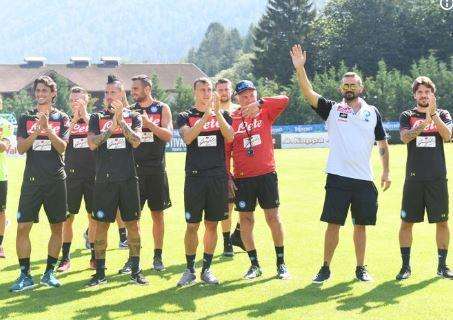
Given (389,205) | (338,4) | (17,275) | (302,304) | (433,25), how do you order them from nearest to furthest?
1. (302,304)
2. (17,275)
3. (389,205)
4. (433,25)
5. (338,4)

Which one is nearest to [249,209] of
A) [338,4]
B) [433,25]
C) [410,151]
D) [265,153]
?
[265,153]

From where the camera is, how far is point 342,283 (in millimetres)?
8297

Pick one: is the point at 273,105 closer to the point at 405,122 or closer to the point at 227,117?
the point at 227,117

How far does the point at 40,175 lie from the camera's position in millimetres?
8305

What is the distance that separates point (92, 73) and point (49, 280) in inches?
3738

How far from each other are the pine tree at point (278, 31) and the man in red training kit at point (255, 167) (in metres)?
74.4

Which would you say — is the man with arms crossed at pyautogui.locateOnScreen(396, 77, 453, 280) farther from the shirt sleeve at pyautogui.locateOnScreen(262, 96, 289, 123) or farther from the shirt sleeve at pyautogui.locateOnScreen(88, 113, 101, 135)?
the shirt sleeve at pyautogui.locateOnScreen(88, 113, 101, 135)

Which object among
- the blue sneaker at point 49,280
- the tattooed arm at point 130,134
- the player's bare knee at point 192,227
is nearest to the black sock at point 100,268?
the blue sneaker at point 49,280

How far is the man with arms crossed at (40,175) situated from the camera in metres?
8.27

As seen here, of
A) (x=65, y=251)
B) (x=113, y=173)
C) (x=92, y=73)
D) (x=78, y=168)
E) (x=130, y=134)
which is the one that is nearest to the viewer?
(x=130, y=134)

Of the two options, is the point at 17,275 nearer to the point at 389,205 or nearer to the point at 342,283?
the point at 342,283

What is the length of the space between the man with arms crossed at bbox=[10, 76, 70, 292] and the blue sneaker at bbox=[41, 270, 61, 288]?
13mm

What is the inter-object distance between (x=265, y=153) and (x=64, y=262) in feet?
11.2

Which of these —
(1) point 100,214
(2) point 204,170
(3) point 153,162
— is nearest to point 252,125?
(2) point 204,170
